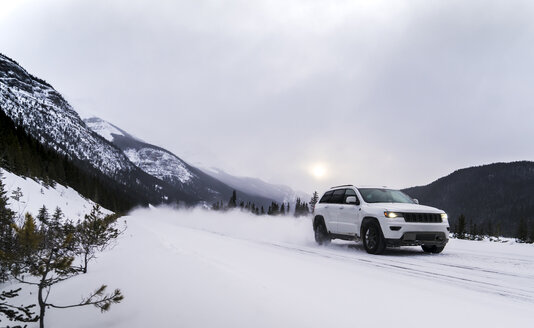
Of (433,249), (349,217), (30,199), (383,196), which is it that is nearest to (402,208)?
(383,196)

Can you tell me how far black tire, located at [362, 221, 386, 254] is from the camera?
846 centimetres

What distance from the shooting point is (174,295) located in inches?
145

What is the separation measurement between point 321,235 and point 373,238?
271cm

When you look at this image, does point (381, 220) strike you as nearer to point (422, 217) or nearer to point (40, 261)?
point (422, 217)

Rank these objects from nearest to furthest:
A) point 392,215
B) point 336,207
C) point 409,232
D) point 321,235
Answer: point 409,232 < point 392,215 < point 336,207 < point 321,235

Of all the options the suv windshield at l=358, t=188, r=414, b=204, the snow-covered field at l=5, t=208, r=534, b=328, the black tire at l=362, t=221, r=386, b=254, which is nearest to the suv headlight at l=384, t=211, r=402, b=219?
the black tire at l=362, t=221, r=386, b=254

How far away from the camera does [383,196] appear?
9.73 metres

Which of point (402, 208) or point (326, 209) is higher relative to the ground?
point (402, 208)

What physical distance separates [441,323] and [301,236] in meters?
10.9

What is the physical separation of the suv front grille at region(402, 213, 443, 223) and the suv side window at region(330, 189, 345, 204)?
2428 mm

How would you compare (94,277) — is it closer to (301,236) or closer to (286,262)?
(286,262)

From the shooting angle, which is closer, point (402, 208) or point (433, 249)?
point (402, 208)

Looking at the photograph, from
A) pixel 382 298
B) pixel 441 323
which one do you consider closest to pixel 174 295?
pixel 382 298

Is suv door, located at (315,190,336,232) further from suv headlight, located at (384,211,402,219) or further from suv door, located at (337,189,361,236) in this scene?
suv headlight, located at (384,211,402,219)
